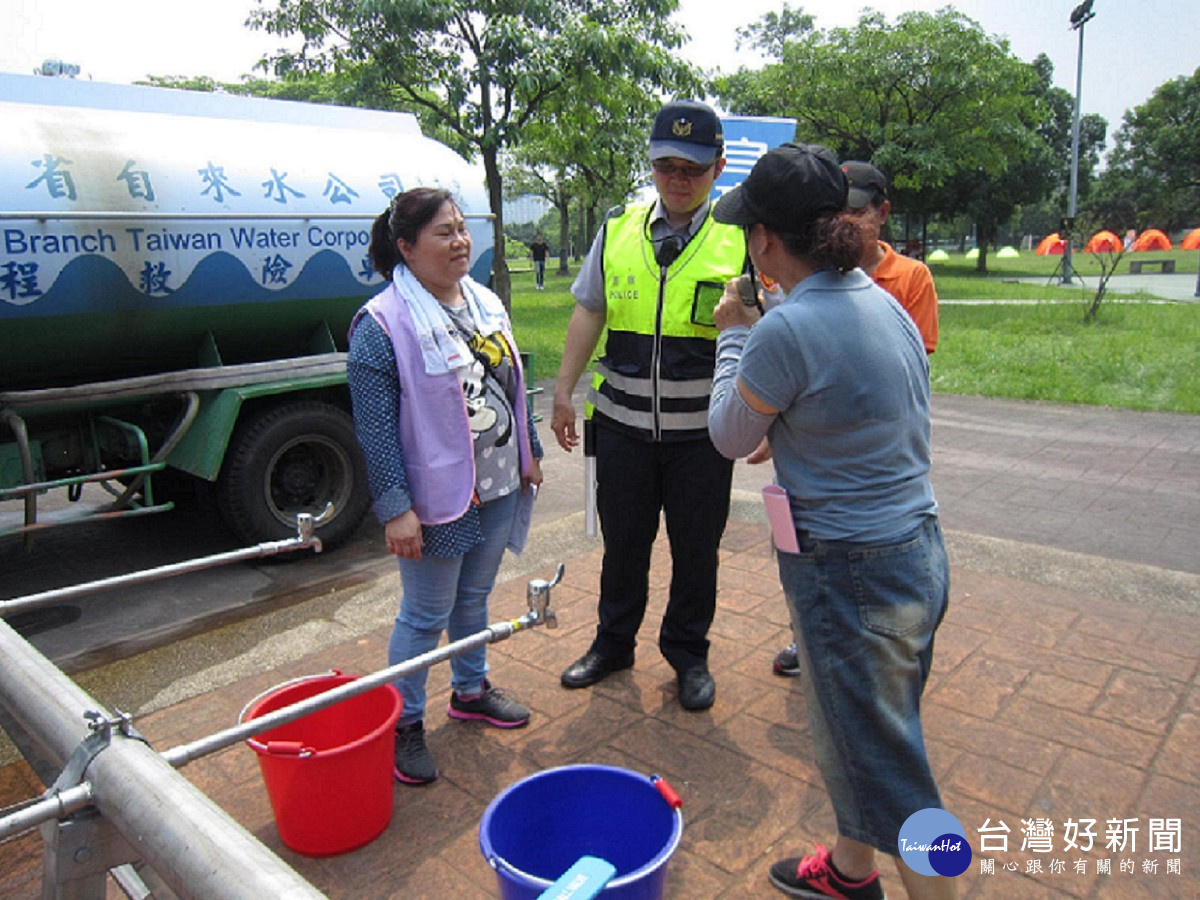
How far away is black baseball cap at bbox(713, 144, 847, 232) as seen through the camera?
1.84 meters

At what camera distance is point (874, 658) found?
6.28 feet

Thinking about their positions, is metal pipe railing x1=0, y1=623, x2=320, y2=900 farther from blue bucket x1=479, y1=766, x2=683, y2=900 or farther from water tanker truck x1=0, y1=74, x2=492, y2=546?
water tanker truck x1=0, y1=74, x2=492, y2=546

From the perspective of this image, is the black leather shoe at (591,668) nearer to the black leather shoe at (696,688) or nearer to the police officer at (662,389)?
the police officer at (662,389)

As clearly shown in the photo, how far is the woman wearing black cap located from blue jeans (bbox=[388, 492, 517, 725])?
45.3 inches

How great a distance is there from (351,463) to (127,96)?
2.21 meters

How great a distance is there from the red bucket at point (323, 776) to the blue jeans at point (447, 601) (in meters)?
0.21

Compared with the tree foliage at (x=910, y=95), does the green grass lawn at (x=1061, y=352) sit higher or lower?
lower

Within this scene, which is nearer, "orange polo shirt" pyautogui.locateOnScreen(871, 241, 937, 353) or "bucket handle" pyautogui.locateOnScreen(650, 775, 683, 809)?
"bucket handle" pyautogui.locateOnScreen(650, 775, 683, 809)

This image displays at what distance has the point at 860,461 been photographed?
1908 mm

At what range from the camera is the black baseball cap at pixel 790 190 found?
184 centimetres

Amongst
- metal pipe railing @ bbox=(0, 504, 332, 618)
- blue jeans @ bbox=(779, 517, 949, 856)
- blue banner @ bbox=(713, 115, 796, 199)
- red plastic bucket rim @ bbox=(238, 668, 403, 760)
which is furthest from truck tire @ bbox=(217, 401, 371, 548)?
blue jeans @ bbox=(779, 517, 949, 856)

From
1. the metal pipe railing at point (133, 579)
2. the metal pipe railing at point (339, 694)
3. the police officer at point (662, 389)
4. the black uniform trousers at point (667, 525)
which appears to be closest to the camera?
the metal pipe railing at point (339, 694)

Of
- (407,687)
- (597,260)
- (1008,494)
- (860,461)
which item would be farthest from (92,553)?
(1008,494)

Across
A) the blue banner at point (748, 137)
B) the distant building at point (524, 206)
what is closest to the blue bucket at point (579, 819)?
the blue banner at point (748, 137)
